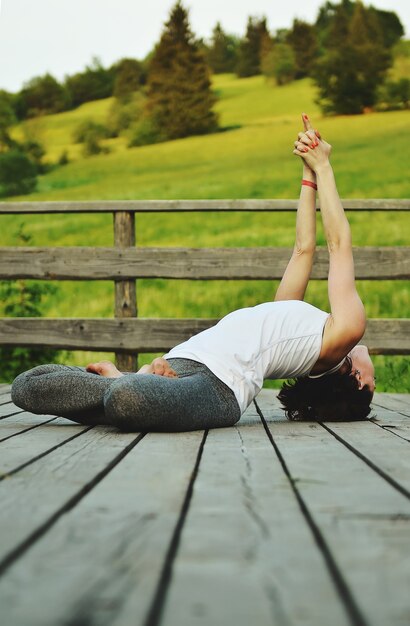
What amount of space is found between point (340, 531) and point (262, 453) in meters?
0.96

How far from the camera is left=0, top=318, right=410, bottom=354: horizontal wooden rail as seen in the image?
17.6 ft

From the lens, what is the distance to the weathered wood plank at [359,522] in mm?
1276

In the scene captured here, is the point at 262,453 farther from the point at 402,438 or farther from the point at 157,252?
the point at 157,252

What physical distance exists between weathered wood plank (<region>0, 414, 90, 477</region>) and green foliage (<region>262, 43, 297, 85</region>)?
157 ft

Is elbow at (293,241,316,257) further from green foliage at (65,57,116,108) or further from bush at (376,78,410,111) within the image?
green foliage at (65,57,116,108)

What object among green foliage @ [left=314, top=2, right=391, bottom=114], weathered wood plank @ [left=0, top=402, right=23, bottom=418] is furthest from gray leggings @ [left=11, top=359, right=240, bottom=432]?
green foliage @ [left=314, top=2, right=391, bottom=114]

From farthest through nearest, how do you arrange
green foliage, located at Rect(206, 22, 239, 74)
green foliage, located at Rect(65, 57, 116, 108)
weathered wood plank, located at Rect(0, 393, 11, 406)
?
green foliage, located at Rect(206, 22, 239, 74) → green foliage, located at Rect(65, 57, 116, 108) → weathered wood plank, located at Rect(0, 393, 11, 406)

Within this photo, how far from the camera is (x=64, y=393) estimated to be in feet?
10.4

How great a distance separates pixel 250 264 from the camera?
18.1 feet

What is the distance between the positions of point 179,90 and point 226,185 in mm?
17022

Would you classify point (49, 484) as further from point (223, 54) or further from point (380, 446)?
point (223, 54)

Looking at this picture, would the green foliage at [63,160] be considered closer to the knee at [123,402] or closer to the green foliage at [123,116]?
the green foliage at [123,116]

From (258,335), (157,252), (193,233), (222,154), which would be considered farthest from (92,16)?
(258,335)

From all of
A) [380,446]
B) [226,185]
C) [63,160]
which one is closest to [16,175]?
[63,160]
